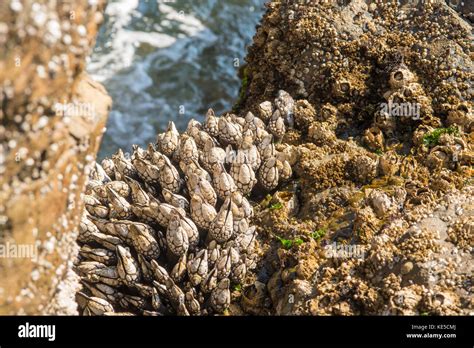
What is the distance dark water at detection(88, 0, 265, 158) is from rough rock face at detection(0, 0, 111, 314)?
6578mm

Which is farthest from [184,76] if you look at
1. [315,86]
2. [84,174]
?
[84,174]

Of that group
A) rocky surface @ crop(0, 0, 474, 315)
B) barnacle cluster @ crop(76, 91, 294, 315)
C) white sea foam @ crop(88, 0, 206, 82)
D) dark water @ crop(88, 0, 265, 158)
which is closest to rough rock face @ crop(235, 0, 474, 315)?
rocky surface @ crop(0, 0, 474, 315)

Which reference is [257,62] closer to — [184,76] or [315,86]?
[315,86]

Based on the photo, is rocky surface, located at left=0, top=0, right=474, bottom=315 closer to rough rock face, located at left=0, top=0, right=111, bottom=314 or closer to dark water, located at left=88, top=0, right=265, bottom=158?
rough rock face, located at left=0, top=0, right=111, bottom=314

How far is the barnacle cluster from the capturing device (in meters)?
4.02

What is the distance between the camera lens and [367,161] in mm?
4609

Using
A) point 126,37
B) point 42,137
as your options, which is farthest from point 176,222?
point 126,37

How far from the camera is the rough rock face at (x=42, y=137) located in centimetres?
249

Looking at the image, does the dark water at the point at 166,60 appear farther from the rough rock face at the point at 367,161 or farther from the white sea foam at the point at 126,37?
the rough rock face at the point at 367,161

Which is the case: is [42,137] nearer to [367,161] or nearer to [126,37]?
[367,161]

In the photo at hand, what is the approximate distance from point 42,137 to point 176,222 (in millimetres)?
1576

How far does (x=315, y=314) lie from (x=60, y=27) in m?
2.30

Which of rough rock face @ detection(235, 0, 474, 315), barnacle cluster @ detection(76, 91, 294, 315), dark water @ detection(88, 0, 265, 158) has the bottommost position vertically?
dark water @ detection(88, 0, 265, 158)

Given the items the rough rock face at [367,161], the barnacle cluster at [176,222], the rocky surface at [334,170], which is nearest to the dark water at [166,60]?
the rocky surface at [334,170]
